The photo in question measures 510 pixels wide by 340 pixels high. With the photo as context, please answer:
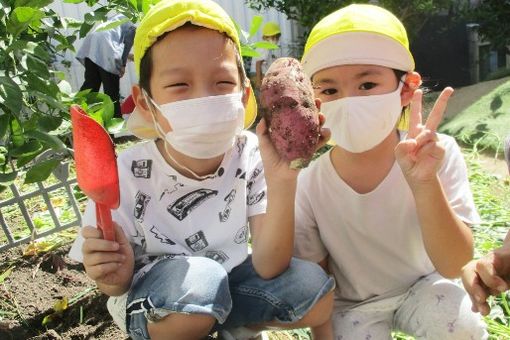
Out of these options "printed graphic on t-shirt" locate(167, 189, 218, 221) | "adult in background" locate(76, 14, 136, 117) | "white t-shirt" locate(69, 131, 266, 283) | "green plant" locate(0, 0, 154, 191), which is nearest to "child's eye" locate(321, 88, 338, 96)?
"white t-shirt" locate(69, 131, 266, 283)

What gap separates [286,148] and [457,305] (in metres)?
0.69

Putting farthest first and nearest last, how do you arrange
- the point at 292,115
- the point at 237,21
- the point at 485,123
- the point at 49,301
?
the point at 237,21 < the point at 485,123 < the point at 49,301 < the point at 292,115

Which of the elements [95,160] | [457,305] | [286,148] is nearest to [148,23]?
[95,160]

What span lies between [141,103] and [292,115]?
517 mm

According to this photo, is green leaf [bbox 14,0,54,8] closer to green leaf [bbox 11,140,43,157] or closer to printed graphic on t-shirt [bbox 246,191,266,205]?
green leaf [bbox 11,140,43,157]

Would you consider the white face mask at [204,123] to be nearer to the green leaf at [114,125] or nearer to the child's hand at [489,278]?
the green leaf at [114,125]

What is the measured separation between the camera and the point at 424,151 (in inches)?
50.1

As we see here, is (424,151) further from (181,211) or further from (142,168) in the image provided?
(142,168)

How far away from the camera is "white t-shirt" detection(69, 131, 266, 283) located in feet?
4.89

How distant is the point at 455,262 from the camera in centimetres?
138

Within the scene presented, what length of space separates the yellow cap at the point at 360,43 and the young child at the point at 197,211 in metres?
0.24

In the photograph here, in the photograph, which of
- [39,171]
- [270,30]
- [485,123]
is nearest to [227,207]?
[39,171]

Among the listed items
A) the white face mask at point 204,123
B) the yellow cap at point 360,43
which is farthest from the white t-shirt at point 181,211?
the yellow cap at point 360,43

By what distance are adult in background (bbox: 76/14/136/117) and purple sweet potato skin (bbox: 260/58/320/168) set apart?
3.74m
